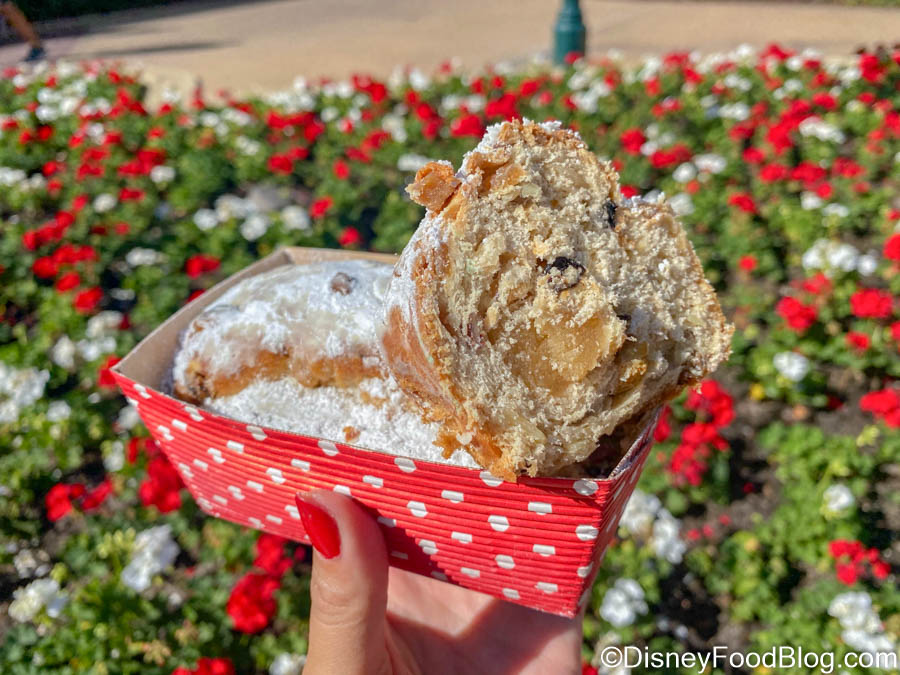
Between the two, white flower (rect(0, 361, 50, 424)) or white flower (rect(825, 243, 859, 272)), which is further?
white flower (rect(825, 243, 859, 272))

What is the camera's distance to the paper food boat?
1549 millimetres

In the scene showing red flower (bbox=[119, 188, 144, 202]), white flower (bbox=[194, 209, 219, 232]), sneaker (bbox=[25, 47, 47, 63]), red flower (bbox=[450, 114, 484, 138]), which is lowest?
white flower (bbox=[194, 209, 219, 232])

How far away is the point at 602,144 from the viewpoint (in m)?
5.91

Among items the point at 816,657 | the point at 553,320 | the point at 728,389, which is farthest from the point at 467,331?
the point at 728,389

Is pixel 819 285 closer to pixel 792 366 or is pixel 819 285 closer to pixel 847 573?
pixel 792 366

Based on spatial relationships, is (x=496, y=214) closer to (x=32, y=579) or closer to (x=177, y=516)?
(x=177, y=516)

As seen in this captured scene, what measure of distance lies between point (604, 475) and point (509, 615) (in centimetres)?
100

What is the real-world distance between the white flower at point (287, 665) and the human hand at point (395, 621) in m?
0.65

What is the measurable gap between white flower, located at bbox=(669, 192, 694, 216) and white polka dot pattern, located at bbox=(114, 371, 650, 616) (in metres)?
3.40

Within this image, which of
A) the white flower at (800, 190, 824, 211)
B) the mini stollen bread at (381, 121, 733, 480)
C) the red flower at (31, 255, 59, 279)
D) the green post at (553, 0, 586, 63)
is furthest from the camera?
the green post at (553, 0, 586, 63)

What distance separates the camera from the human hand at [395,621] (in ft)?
5.69

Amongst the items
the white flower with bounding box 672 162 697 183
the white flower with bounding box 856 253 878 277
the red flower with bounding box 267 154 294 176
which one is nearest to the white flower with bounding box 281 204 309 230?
the red flower with bounding box 267 154 294 176

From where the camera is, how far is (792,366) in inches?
140

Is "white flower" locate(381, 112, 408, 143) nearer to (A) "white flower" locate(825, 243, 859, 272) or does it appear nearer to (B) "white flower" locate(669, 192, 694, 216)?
(B) "white flower" locate(669, 192, 694, 216)
